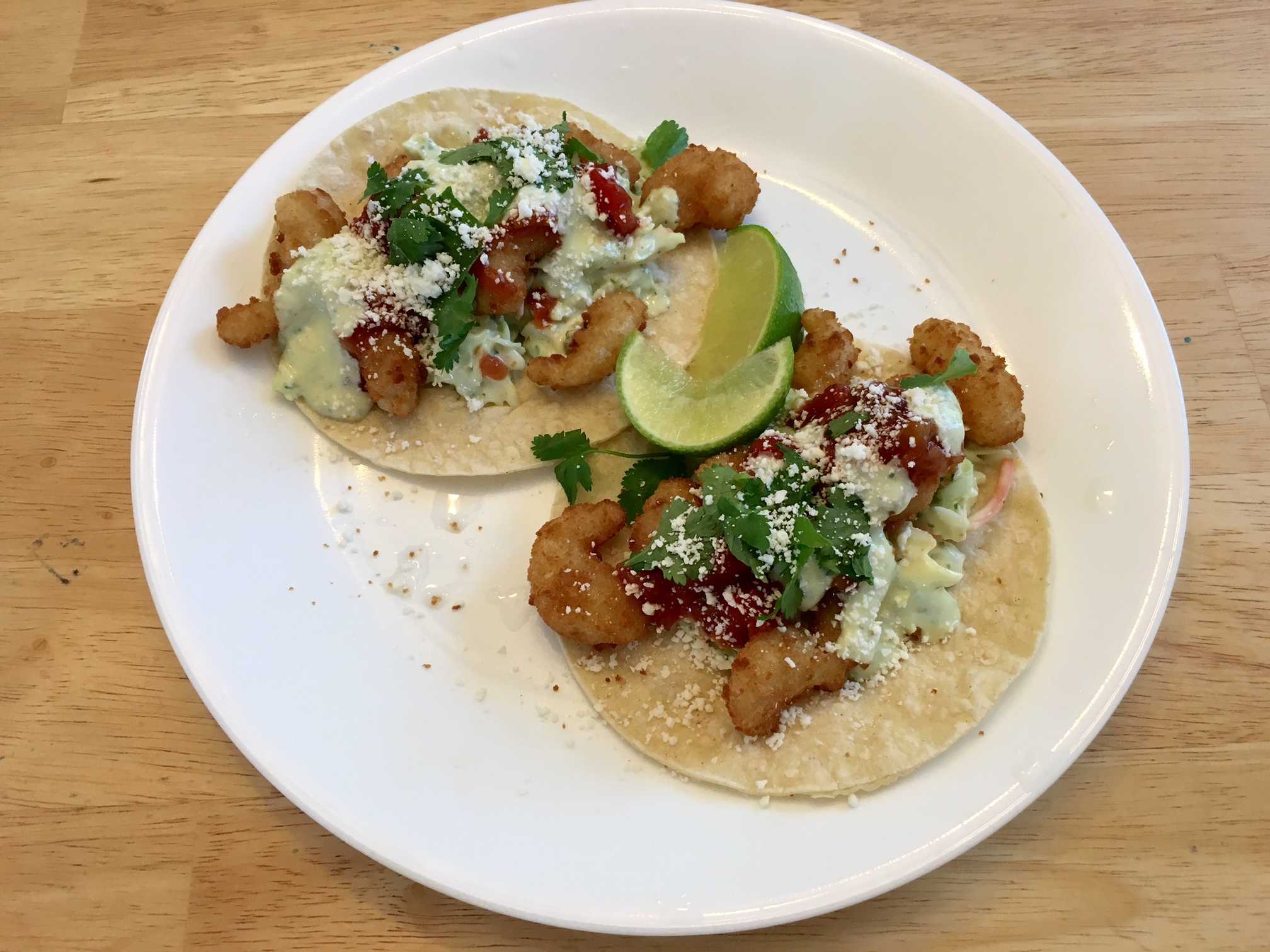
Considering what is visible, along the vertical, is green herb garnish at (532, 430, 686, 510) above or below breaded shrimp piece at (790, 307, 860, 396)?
below

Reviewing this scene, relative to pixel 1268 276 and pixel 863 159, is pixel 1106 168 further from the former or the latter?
pixel 863 159

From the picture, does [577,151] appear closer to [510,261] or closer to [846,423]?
[510,261]

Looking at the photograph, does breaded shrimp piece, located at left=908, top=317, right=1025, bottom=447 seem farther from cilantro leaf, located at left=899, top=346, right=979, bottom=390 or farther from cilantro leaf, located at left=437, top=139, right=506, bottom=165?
cilantro leaf, located at left=437, top=139, right=506, bottom=165

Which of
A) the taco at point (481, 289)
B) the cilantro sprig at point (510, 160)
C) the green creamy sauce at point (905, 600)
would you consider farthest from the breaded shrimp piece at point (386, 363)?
the green creamy sauce at point (905, 600)

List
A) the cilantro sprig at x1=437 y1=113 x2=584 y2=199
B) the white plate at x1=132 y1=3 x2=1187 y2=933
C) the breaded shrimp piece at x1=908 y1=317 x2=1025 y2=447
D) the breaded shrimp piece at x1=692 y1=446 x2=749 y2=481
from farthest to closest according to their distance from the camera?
the cilantro sprig at x1=437 y1=113 x2=584 y2=199 → the breaded shrimp piece at x1=908 y1=317 x2=1025 y2=447 → the breaded shrimp piece at x1=692 y1=446 x2=749 y2=481 → the white plate at x1=132 y1=3 x2=1187 y2=933

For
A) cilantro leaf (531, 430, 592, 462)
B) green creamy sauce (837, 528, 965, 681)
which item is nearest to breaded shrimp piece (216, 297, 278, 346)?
cilantro leaf (531, 430, 592, 462)

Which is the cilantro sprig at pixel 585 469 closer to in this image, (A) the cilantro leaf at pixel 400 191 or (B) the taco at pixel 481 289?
(B) the taco at pixel 481 289

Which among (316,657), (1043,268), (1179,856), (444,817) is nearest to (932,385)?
(1043,268)

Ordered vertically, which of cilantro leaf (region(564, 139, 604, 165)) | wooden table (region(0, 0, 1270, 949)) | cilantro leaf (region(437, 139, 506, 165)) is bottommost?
wooden table (region(0, 0, 1270, 949))
